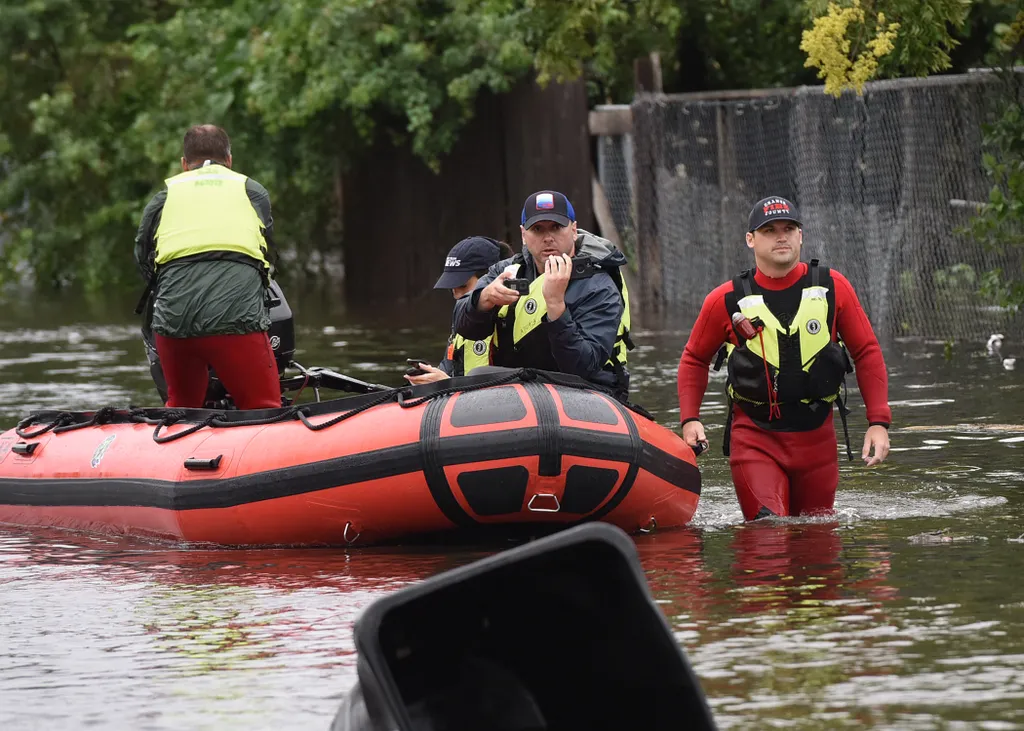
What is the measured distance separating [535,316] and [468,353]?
664mm

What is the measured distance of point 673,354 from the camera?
52.5 feet

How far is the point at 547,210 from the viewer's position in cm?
841

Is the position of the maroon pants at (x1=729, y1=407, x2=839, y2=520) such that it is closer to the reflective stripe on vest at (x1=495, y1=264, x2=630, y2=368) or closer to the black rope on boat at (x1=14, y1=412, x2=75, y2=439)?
the reflective stripe on vest at (x1=495, y1=264, x2=630, y2=368)

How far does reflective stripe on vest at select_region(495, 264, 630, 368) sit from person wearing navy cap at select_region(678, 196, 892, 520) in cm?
39

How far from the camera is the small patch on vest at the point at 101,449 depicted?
9.42 meters

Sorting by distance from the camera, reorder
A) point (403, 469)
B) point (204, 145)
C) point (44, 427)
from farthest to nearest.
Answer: point (44, 427)
point (204, 145)
point (403, 469)

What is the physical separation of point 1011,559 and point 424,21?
15.4m

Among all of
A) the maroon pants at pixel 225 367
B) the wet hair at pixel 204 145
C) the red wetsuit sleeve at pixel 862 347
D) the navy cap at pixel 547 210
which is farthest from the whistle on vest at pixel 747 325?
the wet hair at pixel 204 145

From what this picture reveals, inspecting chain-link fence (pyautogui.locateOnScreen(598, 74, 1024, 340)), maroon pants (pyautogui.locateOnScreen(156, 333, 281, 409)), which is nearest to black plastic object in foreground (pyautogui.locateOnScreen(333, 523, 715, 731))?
maroon pants (pyautogui.locateOnScreen(156, 333, 281, 409))

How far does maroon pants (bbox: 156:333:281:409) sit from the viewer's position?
9438 mm

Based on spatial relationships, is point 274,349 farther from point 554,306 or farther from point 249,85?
point 249,85

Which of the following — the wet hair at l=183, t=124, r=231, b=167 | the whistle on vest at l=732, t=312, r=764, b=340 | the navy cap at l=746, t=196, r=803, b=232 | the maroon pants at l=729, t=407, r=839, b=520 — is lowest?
the maroon pants at l=729, t=407, r=839, b=520

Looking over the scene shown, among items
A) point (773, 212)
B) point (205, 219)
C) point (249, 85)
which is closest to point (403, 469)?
point (773, 212)

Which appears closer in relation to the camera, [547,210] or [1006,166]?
[547,210]
